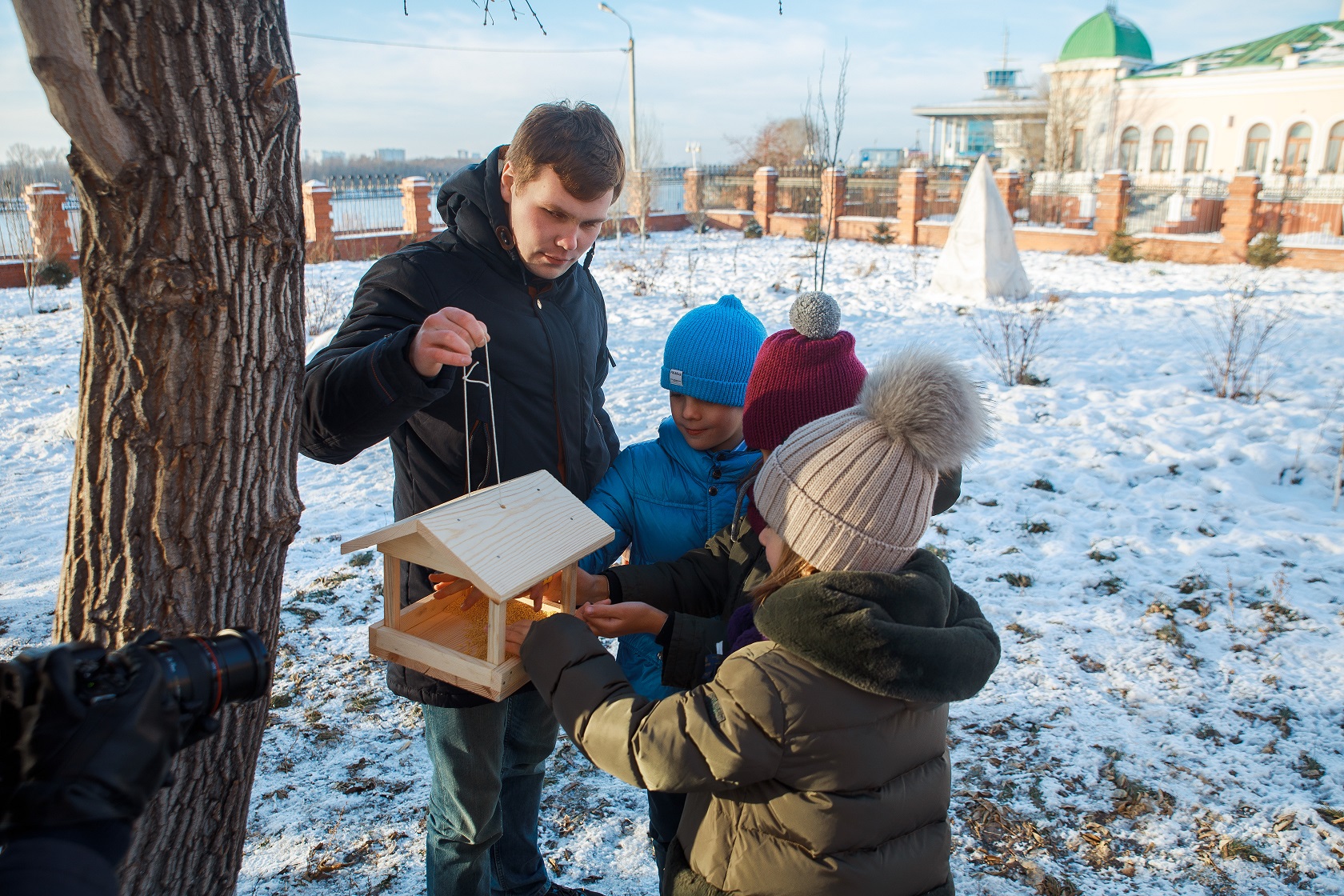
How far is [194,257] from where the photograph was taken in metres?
1.43

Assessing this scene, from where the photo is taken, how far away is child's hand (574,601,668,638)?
70.8 inches

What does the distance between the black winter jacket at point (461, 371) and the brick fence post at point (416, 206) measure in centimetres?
1480

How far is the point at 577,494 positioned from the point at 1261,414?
6.37 m

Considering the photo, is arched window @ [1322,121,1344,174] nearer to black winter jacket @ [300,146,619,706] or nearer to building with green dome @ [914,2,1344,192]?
building with green dome @ [914,2,1344,192]

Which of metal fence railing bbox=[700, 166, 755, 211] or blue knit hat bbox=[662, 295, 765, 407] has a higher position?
metal fence railing bbox=[700, 166, 755, 211]

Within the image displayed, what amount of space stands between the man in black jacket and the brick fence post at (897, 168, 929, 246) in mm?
17366

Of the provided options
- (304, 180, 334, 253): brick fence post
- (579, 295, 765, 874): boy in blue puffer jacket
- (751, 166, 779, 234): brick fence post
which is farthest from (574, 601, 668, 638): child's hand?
(751, 166, 779, 234): brick fence post

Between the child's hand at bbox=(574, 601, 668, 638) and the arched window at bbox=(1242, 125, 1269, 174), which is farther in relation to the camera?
the arched window at bbox=(1242, 125, 1269, 174)

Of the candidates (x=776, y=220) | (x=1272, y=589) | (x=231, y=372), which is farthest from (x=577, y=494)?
(x=776, y=220)

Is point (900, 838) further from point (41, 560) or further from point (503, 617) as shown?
point (41, 560)

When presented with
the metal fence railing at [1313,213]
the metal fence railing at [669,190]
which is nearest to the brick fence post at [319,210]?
the metal fence railing at [669,190]

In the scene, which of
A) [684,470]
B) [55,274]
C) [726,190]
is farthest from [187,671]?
[726,190]

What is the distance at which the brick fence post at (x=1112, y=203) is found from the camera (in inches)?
602

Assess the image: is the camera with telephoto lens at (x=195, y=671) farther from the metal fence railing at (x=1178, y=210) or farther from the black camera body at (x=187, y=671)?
the metal fence railing at (x=1178, y=210)
